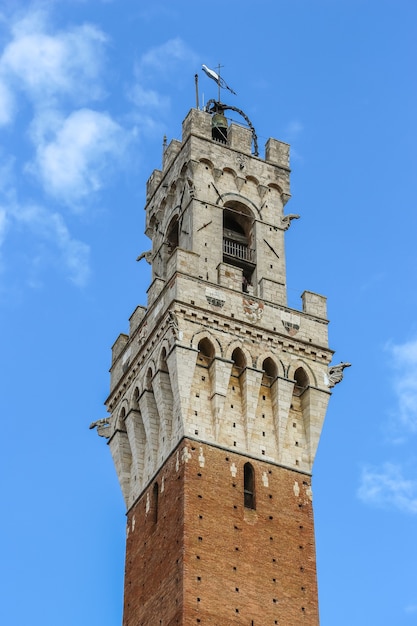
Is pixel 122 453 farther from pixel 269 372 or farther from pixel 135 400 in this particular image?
pixel 269 372

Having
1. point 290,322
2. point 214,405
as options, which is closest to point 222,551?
point 214,405

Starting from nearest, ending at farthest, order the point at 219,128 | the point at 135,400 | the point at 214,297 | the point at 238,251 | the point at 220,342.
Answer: the point at 220,342, the point at 214,297, the point at 135,400, the point at 238,251, the point at 219,128

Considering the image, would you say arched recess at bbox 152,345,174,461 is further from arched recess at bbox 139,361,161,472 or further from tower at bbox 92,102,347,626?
arched recess at bbox 139,361,161,472

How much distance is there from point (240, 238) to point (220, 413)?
32.0ft

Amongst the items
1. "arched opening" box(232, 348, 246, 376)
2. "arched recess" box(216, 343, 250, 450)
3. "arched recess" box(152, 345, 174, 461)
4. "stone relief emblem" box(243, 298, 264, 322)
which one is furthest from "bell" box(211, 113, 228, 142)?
"arched recess" box(152, 345, 174, 461)

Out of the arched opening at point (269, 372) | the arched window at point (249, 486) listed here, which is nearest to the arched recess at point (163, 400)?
the arched window at point (249, 486)

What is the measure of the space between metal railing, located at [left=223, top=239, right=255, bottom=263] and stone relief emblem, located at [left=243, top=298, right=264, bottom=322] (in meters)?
3.34

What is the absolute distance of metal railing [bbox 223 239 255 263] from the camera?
51.5m

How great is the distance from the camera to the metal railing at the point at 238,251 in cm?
5147

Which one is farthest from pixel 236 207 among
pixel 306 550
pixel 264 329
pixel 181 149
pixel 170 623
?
pixel 170 623

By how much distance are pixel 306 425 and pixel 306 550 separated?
15.8 feet

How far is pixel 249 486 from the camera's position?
147 feet

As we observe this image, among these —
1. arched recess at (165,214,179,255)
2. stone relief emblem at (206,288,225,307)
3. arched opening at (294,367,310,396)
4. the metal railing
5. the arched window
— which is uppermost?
arched recess at (165,214,179,255)

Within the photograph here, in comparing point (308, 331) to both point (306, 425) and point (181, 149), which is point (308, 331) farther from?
point (181, 149)
